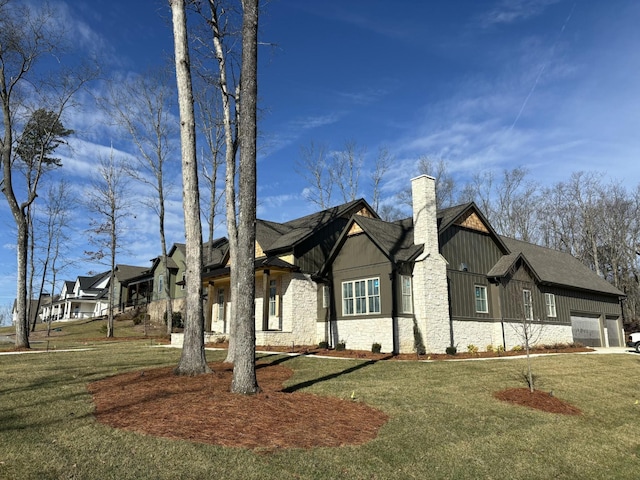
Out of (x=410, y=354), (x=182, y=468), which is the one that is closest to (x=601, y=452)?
(x=182, y=468)

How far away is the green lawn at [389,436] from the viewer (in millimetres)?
4816

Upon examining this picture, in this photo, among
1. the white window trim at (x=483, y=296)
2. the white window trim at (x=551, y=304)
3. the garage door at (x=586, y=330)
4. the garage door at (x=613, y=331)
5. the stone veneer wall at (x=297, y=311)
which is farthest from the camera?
the garage door at (x=613, y=331)

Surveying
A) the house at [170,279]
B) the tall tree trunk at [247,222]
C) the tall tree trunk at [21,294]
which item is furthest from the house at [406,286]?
the house at [170,279]

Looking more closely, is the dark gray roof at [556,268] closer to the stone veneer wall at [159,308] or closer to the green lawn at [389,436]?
the green lawn at [389,436]

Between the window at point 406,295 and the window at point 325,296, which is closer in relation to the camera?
the window at point 406,295

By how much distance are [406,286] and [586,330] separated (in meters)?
14.5

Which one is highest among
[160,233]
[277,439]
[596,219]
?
[596,219]

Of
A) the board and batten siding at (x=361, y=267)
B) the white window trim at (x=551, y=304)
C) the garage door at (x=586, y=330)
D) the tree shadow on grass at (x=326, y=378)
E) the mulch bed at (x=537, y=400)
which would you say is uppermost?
the board and batten siding at (x=361, y=267)

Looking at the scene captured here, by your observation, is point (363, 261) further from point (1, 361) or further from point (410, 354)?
point (1, 361)

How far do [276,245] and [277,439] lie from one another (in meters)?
17.2

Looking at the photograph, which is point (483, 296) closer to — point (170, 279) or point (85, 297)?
point (170, 279)

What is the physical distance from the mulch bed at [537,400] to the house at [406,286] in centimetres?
644

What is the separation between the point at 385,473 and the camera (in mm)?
5156

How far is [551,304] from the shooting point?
23.5 metres
